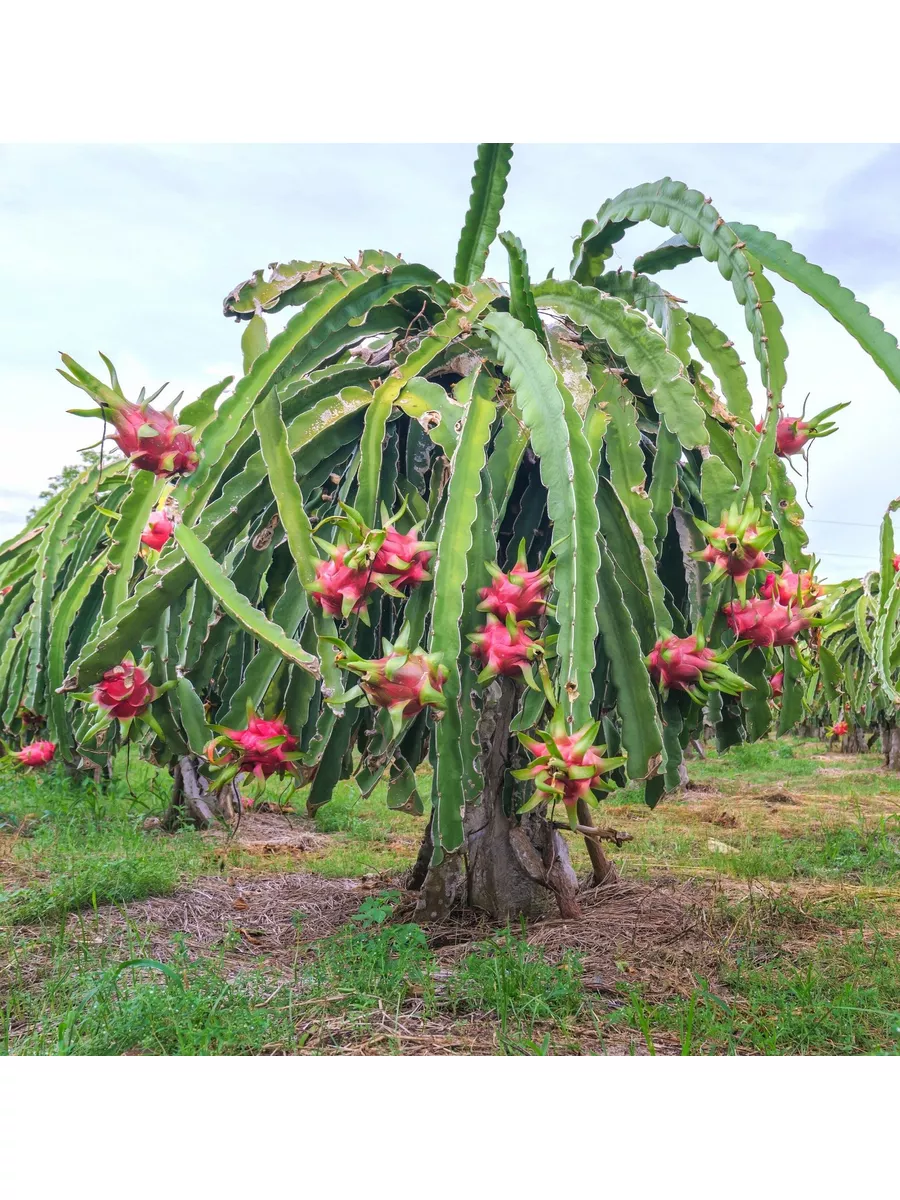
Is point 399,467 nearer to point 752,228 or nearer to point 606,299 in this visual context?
point 606,299

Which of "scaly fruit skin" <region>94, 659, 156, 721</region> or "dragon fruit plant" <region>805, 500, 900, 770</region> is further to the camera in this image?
"dragon fruit plant" <region>805, 500, 900, 770</region>

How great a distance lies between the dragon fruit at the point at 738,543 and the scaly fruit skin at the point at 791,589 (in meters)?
0.15

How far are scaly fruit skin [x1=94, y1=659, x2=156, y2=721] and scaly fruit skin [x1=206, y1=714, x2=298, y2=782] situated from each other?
8.7 inches

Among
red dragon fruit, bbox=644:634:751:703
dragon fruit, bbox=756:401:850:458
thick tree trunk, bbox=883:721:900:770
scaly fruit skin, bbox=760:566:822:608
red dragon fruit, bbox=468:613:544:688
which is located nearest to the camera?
red dragon fruit, bbox=468:613:544:688

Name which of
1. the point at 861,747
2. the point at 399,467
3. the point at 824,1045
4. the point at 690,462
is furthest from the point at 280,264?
the point at 861,747

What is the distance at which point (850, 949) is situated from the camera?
2.33 meters

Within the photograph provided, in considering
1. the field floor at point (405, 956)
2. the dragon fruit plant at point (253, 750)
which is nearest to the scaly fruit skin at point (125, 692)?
the dragon fruit plant at point (253, 750)

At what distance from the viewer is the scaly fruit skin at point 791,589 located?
5.57 ft

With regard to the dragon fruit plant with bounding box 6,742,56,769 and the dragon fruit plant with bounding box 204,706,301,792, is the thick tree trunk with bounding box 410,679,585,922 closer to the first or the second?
the dragon fruit plant with bounding box 204,706,301,792

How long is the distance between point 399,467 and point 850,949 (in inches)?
65.7

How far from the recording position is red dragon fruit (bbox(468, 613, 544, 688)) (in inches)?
56.7

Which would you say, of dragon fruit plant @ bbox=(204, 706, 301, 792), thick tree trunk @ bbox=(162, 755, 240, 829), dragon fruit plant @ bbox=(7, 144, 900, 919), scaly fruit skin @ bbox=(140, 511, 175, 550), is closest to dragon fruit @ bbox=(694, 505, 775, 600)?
dragon fruit plant @ bbox=(7, 144, 900, 919)

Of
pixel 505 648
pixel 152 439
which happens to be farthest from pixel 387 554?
pixel 152 439
